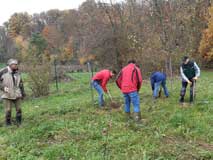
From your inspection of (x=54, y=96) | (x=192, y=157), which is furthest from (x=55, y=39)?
(x=192, y=157)

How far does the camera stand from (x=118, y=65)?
90.5 ft

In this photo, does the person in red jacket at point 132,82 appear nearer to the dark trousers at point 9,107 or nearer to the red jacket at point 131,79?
Answer: the red jacket at point 131,79

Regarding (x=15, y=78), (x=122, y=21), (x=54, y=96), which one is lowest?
(x=54, y=96)

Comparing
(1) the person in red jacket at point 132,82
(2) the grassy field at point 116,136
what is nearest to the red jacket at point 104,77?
(2) the grassy field at point 116,136

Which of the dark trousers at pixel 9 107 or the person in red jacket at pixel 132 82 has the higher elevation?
the person in red jacket at pixel 132 82

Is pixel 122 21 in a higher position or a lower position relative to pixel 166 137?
higher

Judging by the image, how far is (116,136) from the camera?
7.94 metres

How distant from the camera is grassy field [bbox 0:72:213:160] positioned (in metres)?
6.88

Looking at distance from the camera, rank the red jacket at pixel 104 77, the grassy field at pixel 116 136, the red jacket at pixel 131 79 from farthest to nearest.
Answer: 1. the red jacket at pixel 104 77
2. the red jacket at pixel 131 79
3. the grassy field at pixel 116 136

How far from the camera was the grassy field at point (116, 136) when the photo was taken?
22.6 feet

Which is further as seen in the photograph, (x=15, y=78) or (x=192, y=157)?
(x=15, y=78)

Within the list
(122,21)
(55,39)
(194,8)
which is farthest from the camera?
(55,39)

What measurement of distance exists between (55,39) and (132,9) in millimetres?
38195

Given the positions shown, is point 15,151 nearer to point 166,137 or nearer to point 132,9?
point 166,137
